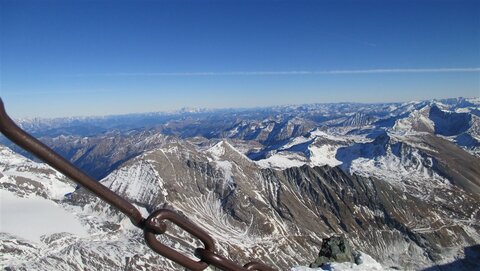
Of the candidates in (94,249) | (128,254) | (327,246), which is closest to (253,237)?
(128,254)

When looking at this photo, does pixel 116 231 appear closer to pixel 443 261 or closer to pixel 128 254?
pixel 128 254

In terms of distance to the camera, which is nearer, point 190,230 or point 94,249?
point 190,230

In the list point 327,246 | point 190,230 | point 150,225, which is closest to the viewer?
point 150,225

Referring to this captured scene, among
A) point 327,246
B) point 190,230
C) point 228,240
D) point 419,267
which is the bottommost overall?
point 419,267

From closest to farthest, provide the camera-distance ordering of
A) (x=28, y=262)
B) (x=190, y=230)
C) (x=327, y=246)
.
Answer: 1. (x=190, y=230)
2. (x=327, y=246)
3. (x=28, y=262)

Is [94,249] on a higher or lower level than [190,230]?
lower

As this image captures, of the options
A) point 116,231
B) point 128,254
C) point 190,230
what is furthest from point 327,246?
point 116,231
